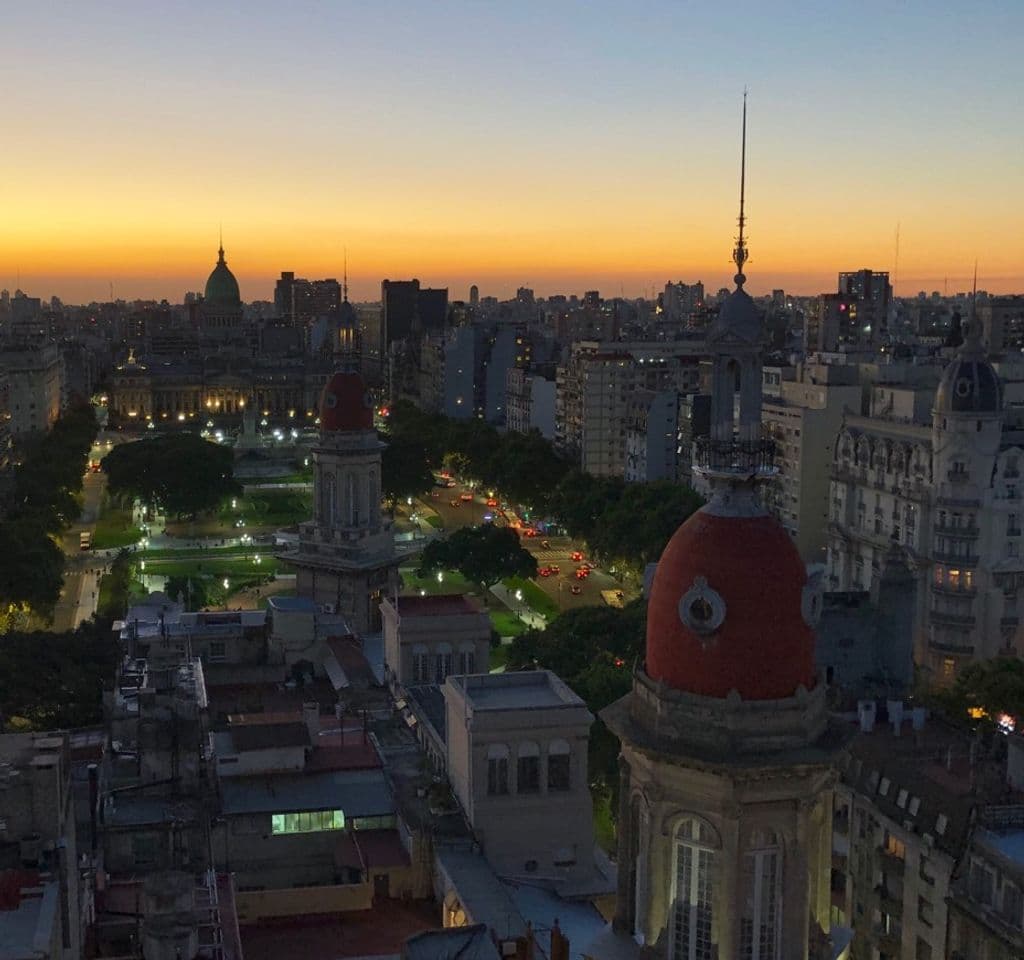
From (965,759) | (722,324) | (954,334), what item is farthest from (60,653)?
(954,334)

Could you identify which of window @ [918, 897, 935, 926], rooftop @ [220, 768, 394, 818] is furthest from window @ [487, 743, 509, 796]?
window @ [918, 897, 935, 926]

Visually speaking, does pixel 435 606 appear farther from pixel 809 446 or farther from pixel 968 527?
pixel 809 446

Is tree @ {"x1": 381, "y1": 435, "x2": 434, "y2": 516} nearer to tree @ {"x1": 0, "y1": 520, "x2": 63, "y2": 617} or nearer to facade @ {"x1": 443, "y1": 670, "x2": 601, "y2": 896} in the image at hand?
tree @ {"x1": 0, "y1": 520, "x2": 63, "y2": 617}

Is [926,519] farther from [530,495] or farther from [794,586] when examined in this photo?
[794,586]

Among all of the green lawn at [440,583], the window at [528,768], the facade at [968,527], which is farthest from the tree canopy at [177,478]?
the window at [528,768]

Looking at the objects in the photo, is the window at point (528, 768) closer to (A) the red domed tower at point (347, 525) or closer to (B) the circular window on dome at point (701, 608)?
(B) the circular window on dome at point (701, 608)
